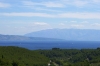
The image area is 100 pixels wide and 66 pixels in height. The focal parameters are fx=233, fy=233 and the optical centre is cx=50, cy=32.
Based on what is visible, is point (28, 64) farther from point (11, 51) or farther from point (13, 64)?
point (11, 51)

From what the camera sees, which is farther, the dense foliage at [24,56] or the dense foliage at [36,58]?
the dense foliage at [24,56]

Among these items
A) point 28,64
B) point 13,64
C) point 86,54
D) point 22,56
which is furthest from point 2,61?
point 86,54

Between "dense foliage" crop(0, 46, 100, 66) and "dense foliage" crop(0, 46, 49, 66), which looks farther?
"dense foliage" crop(0, 46, 49, 66)

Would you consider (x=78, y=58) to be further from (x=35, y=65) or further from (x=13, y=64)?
(x=13, y=64)

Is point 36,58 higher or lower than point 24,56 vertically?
lower

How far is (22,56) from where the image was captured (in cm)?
8231

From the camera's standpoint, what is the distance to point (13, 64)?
63.9 m

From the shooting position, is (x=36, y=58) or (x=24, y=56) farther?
(x=36, y=58)

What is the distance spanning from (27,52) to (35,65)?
1819 cm

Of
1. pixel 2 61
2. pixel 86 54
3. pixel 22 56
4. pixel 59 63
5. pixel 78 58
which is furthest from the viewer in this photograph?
pixel 86 54

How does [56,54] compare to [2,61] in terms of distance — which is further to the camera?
[56,54]

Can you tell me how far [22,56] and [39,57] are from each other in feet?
25.6

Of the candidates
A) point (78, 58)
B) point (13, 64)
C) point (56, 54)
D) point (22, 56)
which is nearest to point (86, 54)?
point (78, 58)

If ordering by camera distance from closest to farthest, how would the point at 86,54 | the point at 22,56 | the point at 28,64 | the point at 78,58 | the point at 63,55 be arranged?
1. the point at 28,64
2. the point at 22,56
3. the point at 78,58
4. the point at 86,54
5. the point at 63,55
